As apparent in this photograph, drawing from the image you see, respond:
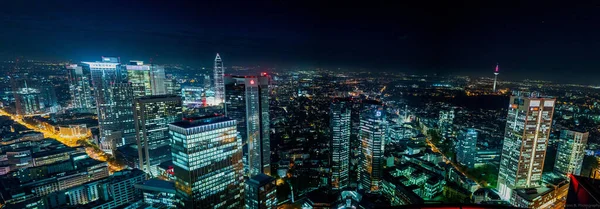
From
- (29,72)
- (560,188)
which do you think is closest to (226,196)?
(560,188)

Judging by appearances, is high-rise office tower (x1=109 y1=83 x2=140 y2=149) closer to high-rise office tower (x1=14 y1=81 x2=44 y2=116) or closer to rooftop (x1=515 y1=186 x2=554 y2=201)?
high-rise office tower (x1=14 y1=81 x2=44 y2=116)

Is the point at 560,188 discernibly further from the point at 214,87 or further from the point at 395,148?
the point at 214,87

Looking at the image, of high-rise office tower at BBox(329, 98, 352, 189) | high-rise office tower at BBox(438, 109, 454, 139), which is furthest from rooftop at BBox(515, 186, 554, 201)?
high-rise office tower at BBox(438, 109, 454, 139)

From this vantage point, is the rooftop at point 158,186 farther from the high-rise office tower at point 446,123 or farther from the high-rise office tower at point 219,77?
the high-rise office tower at point 446,123

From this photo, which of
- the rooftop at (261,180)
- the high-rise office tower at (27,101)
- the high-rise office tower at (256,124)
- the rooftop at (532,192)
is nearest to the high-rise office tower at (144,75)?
the high-rise office tower at (27,101)

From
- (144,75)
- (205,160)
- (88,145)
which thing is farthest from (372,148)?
(144,75)

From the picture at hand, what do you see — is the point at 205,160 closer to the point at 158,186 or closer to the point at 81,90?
the point at 158,186
